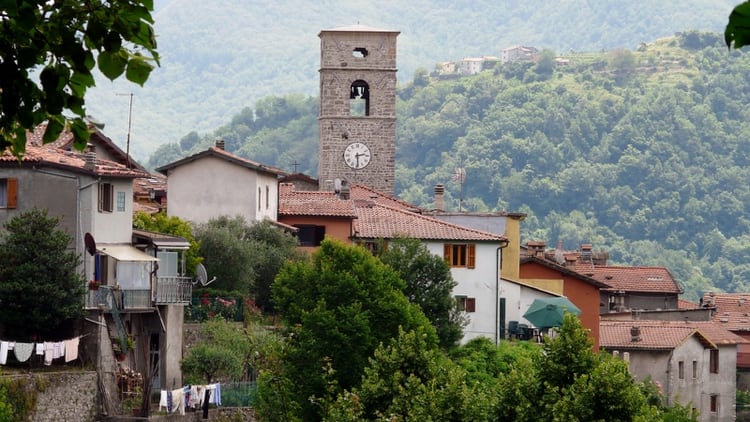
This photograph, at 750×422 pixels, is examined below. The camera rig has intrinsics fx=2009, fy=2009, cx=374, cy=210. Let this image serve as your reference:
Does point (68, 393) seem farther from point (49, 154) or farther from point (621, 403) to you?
point (621, 403)

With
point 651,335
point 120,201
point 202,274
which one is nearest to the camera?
point 120,201

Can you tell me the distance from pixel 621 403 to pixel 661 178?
517 feet

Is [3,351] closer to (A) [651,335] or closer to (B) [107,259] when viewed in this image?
(B) [107,259]

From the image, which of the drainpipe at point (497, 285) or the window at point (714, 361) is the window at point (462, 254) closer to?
the drainpipe at point (497, 285)

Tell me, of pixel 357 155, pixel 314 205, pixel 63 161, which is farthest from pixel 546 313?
pixel 357 155

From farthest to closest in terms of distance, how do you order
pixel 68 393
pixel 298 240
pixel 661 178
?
1. pixel 661 178
2. pixel 298 240
3. pixel 68 393

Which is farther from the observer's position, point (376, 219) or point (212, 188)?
point (376, 219)

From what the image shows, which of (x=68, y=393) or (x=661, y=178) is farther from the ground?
(x=661, y=178)

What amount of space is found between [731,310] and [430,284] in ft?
154

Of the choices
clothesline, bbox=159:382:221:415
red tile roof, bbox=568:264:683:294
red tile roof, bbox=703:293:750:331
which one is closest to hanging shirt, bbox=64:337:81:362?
clothesline, bbox=159:382:221:415

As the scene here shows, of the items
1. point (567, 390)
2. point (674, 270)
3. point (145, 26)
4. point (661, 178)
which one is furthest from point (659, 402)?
point (661, 178)

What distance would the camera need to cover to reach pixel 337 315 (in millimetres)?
42562

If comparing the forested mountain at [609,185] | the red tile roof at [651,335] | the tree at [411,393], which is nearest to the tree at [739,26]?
the tree at [411,393]

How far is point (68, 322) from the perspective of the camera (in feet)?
126
